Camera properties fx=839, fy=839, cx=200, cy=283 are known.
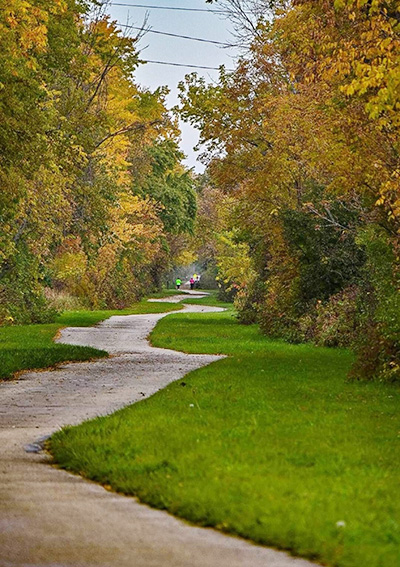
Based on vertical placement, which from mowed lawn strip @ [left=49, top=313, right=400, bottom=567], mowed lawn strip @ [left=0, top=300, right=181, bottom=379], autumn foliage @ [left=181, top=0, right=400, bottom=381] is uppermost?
autumn foliage @ [left=181, top=0, right=400, bottom=381]

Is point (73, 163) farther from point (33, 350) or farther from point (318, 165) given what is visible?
point (318, 165)

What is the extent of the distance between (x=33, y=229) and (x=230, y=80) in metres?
9.10

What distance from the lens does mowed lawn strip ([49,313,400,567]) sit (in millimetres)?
5316

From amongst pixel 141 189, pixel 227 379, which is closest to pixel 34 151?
pixel 227 379

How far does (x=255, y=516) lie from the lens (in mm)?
5562

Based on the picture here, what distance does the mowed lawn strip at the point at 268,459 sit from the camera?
209 inches

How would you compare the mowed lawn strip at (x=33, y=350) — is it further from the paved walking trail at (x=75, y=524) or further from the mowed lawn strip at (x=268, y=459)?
the paved walking trail at (x=75, y=524)

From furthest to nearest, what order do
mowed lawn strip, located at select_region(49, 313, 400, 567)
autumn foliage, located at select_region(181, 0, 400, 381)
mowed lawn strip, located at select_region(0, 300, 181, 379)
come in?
1. mowed lawn strip, located at select_region(0, 300, 181, 379)
2. autumn foliage, located at select_region(181, 0, 400, 381)
3. mowed lawn strip, located at select_region(49, 313, 400, 567)

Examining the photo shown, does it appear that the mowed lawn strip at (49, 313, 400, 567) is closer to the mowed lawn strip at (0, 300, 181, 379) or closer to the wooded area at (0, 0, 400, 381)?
the wooded area at (0, 0, 400, 381)

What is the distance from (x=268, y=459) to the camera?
7.57 m

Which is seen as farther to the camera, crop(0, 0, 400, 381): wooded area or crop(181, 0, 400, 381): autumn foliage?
crop(0, 0, 400, 381): wooded area

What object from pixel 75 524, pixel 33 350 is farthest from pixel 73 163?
pixel 75 524

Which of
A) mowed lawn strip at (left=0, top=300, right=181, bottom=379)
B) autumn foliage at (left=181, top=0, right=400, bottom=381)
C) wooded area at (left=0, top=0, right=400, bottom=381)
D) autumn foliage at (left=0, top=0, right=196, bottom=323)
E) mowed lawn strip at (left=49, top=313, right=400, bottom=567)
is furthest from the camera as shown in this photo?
mowed lawn strip at (left=0, top=300, right=181, bottom=379)

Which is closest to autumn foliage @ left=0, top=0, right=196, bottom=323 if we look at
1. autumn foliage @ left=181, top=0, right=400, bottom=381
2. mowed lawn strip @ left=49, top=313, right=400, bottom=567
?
autumn foliage @ left=181, top=0, right=400, bottom=381
